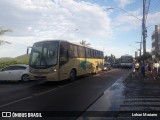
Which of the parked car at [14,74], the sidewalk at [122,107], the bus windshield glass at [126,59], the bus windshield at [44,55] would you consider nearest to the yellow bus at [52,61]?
the bus windshield at [44,55]

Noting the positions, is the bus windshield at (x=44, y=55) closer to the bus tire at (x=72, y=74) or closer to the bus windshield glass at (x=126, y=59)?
the bus tire at (x=72, y=74)

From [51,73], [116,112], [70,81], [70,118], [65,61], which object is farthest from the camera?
[70,81]

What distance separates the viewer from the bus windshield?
21.1m

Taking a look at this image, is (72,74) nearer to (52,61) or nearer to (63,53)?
(63,53)

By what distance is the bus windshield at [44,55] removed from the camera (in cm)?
2112

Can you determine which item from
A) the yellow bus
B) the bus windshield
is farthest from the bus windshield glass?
the bus windshield

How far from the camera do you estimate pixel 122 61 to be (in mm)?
65438

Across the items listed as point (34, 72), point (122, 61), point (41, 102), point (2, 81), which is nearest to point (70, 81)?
point (34, 72)

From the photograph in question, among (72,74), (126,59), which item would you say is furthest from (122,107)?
(126,59)

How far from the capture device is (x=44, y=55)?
70.1 feet

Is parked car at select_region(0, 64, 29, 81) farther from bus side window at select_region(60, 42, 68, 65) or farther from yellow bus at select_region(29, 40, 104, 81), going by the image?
bus side window at select_region(60, 42, 68, 65)

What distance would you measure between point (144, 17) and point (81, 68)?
1708 cm

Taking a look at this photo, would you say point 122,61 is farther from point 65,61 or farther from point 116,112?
point 116,112

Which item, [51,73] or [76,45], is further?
[76,45]
